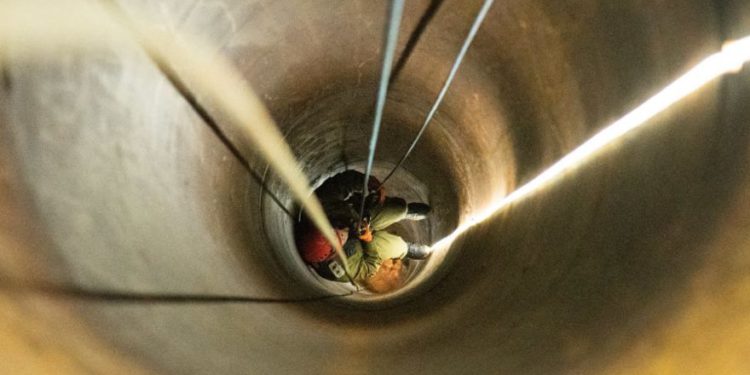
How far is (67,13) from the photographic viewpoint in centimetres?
130

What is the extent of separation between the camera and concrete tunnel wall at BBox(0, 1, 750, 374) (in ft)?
3.83

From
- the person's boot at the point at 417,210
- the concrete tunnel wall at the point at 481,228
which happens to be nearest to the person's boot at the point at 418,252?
the person's boot at the point at 417,210

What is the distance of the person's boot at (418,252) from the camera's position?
3408 millimetres

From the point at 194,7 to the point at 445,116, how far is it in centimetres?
132

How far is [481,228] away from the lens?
2.52 m

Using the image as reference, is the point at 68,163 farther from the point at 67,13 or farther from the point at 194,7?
the point at 194,7

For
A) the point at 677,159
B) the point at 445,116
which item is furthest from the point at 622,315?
the point at 445,116

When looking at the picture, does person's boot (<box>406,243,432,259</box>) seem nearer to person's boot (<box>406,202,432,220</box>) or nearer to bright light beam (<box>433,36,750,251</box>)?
person's boot (<box>406,202,432,220</box>)

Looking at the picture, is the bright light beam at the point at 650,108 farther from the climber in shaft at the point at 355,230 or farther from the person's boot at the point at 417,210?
the person's boot at the point at 417,210

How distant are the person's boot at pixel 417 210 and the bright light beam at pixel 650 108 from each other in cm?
108

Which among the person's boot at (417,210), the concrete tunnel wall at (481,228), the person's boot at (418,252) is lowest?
the concrete tunnel wall at (481,228)

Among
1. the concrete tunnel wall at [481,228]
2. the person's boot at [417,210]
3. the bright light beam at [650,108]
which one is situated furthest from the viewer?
the person's boot at [417,210]

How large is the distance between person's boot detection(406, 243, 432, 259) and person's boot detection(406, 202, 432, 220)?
19 centimetres

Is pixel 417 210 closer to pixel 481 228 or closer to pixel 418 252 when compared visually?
pixel 418 252
